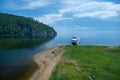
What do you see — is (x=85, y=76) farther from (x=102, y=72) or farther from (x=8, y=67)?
(x=8, y=67)

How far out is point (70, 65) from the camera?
2069 inches

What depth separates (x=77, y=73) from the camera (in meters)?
44.0

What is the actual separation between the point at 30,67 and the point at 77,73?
19863 millimetres

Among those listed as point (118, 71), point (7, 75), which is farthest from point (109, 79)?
point (7, 75)

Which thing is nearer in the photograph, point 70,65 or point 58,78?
point 58,78

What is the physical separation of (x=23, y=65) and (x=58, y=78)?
24021 mm

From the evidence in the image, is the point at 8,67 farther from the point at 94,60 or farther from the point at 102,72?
the point at 102,72

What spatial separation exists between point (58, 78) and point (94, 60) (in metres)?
18.6

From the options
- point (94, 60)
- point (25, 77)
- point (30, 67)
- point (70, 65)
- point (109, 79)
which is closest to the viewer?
point (109, 79)

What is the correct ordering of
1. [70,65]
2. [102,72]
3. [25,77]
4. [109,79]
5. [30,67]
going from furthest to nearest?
[30,67] < [70,65] < [25,77] < [102,72] < [109,79]

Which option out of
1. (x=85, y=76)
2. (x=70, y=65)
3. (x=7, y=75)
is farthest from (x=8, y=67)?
(x=85, y=76)

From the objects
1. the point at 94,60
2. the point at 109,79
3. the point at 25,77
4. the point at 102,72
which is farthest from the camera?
the point at 94,60

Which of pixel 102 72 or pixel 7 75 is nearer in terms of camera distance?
pixel 102 72

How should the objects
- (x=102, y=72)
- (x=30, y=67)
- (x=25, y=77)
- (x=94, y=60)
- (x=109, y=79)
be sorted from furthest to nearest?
(x=30, y=67)
(x=94, y=60)
(x=25, y=77)
(x=102, y=72)
(x=109, y=79)
